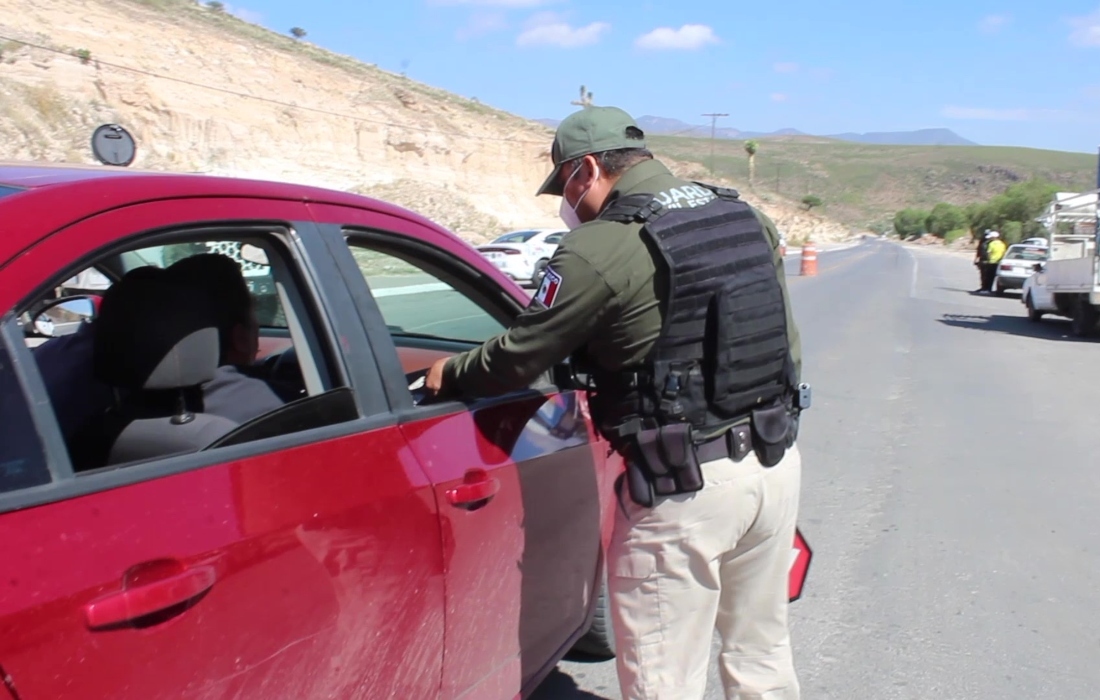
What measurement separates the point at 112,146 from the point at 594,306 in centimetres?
308

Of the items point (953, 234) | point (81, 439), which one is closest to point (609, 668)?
point (81, 439)

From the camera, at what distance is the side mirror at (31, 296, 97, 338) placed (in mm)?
3117

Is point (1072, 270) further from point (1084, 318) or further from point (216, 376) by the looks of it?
point (216, 376)

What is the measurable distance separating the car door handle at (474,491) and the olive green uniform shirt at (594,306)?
216mm

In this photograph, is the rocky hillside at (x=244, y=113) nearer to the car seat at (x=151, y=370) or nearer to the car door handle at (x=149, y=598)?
the car seat at (x=151, y=370)

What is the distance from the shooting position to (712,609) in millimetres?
2654

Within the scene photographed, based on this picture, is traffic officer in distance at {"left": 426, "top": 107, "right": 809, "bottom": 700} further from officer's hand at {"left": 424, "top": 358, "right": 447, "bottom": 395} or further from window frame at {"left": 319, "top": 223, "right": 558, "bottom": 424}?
window frame at {"left": 319, "top": 223, "right": 558, "bottom": 424}

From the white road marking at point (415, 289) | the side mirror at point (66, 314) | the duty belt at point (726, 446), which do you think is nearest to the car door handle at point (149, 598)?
the duty belt at point (726, 446)

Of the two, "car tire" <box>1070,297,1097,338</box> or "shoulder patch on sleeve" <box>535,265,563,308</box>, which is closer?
"shoulder patch on sleeve" <box>535,265,563,308</box>

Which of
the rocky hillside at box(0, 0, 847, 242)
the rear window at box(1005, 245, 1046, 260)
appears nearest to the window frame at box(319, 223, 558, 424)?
the rear window at box(1005, 245, 1046, 260)

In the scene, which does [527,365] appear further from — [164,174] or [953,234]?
[953,234]

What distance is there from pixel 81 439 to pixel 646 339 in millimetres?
1322

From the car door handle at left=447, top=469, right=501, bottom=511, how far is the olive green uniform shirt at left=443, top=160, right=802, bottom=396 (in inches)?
8.5

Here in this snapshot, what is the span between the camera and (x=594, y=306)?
2.42 meters
